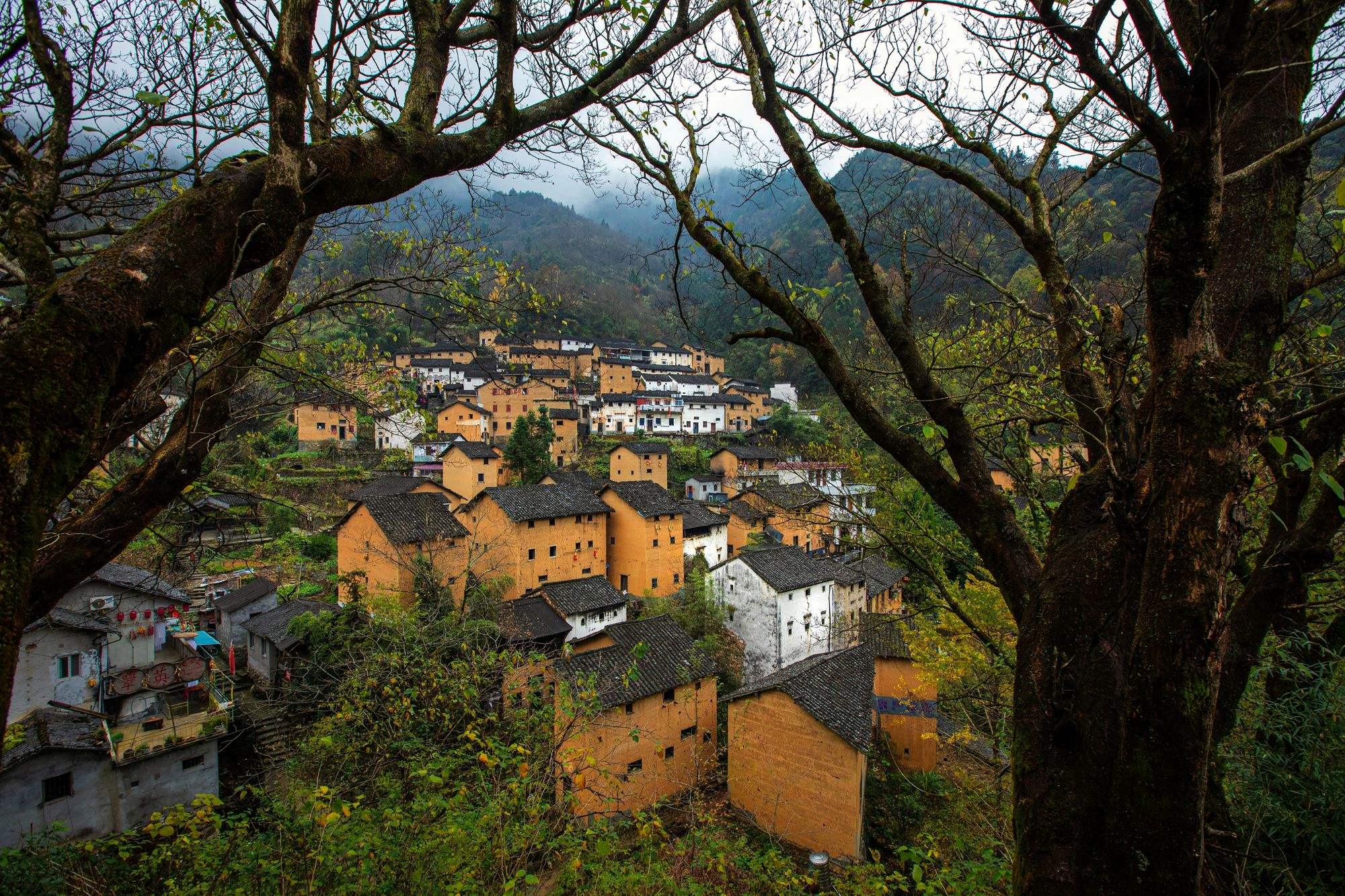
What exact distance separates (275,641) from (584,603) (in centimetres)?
831

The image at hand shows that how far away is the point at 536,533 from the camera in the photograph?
21.4 meters

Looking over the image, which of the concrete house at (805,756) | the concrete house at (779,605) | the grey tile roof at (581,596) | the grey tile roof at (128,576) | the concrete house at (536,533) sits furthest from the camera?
the concrete house at (536,533)

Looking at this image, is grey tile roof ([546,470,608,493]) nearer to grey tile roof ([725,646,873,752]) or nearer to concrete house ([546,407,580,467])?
concrete house ([546,407,580,467])

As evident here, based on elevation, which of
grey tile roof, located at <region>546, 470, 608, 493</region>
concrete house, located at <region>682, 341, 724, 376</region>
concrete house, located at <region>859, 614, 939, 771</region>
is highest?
concrete house, located at <region>682, 341, 724, 376</region>

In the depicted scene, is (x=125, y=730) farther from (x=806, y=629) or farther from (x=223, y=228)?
(x=806, y=629)

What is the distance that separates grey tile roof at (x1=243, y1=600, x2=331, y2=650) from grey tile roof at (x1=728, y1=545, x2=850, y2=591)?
1215 centimetres

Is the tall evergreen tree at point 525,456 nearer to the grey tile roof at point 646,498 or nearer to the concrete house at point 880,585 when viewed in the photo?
the grey tile roof at point 646,498

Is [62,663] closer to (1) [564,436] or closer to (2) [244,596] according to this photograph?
(2) [244,596]

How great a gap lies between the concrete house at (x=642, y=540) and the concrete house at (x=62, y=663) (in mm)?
14918

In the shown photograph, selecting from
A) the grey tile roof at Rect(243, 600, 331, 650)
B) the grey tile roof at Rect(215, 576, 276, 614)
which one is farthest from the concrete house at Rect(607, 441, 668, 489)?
the grey tile roof at Rect(243, 600, 331, 650)

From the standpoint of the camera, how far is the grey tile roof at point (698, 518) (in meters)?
25.7

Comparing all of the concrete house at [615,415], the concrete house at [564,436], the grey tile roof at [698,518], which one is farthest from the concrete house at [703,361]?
the grey tile roof at [698,518]

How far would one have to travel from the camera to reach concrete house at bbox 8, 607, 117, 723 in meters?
12.5

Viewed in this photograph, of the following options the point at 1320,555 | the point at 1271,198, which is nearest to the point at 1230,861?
the point at 1320,555
